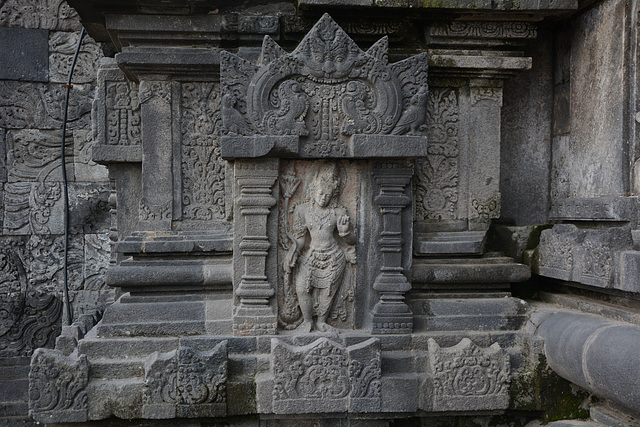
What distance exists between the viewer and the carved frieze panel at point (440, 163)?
12.5 feet

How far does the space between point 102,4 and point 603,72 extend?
10.5 feet

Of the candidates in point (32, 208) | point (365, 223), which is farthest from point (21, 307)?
point (365, 223)

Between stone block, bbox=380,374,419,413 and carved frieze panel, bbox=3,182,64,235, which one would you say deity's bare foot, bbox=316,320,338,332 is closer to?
stone block, bbox=380,374,419,413

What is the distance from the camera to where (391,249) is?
3535 millimetres

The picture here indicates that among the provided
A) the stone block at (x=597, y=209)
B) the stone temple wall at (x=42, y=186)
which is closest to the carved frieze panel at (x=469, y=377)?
the stone block at (x=597, y=209)

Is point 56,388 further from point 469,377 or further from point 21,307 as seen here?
point 21,307

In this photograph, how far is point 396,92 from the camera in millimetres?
3443

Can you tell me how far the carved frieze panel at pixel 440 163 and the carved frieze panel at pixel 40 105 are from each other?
3.75m

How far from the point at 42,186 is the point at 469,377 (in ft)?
15.1

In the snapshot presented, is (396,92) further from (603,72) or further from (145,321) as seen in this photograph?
(145,321)

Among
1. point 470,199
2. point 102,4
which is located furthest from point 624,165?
point 102,4

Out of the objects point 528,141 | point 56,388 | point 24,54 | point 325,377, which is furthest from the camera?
point 24,54

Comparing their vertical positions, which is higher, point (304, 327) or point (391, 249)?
point (391, 249)

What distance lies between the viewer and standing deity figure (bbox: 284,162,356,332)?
3.48 metres
